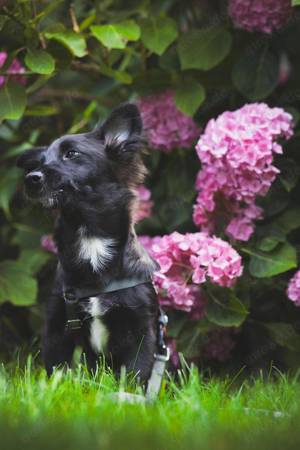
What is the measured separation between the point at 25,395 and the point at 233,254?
4.39 feet

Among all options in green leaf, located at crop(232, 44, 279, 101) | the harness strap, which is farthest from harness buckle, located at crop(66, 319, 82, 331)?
green leaf, located at crop(232, 44, 279, 101)

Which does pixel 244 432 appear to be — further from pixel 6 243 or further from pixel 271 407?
pixel 6 243

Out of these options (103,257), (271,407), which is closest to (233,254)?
(103,257)

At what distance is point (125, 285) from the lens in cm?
297

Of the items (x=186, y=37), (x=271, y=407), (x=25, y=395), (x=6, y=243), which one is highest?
(x=186, y=37)

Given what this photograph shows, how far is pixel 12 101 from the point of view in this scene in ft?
12.0

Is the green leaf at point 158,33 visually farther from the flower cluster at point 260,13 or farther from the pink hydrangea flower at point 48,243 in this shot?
the pink hydrangea flower at point 48,243

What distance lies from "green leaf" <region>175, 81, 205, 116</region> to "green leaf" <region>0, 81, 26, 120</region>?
2.61ft

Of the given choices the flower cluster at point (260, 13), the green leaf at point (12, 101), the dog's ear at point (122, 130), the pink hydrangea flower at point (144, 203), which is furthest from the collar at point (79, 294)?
the flower cluster at point (260, 13)

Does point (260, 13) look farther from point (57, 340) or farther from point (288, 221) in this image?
point (57, 340)

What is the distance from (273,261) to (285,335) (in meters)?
0.43

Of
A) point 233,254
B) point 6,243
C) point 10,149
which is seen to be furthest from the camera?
point 6,243

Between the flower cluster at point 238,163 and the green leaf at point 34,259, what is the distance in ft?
3.31

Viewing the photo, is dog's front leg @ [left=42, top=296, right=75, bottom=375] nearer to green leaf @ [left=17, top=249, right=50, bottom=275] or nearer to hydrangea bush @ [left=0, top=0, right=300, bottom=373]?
hydrangea bush @ [left=0, top=0, right=300, bottom=373]
